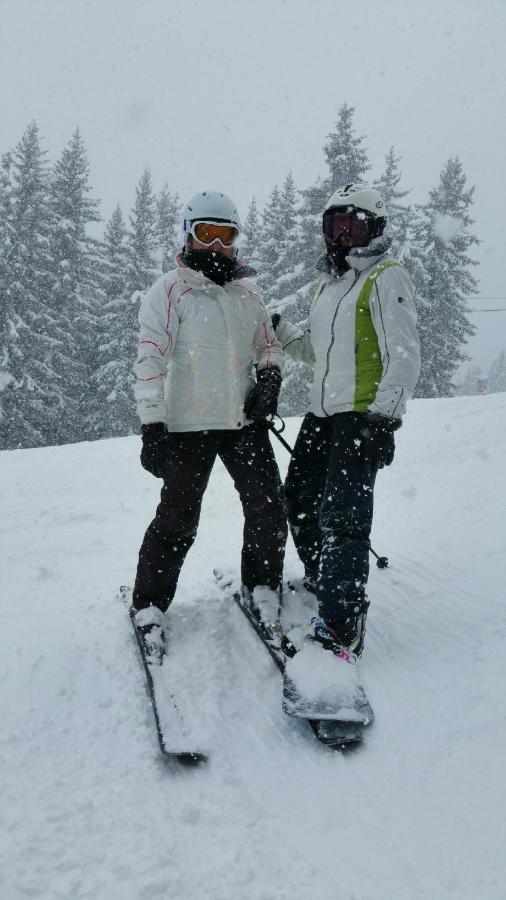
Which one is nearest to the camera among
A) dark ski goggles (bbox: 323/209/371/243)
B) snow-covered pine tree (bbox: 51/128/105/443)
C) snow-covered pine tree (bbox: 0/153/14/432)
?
dark ski goggles (bbox: 323/209/371/243)

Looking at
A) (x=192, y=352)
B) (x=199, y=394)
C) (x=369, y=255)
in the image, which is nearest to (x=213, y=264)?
(x=192, y=352)

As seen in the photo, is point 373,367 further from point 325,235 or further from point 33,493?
point 33,493

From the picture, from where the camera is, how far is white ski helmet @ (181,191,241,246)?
323 cm

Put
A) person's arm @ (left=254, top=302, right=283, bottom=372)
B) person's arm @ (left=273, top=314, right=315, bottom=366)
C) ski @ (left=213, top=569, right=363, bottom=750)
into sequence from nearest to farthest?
ski @ (left=213, top=569, right=363, bottom=750) → person's arm @ (left=254, top=302, right=283, bottom=372) → person's arm @ (left=273, top=314, right=315, bottom=366)

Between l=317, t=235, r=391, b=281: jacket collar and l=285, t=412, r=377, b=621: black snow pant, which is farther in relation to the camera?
l=317, t=235, r=391, b=281: jacket collar

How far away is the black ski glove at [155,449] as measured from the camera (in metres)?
3.02

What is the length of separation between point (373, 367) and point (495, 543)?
2.17 meters

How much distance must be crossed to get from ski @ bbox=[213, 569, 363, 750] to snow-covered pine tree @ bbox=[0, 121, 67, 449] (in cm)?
2235

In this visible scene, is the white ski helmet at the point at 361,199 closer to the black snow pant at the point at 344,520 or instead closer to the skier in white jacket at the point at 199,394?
the skier in white jacket at the point at 199,394

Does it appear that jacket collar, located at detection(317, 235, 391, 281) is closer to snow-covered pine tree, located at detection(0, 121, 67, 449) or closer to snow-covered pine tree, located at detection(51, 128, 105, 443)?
snow-covered pine tree, located at detection(0, 121, 67, 449)

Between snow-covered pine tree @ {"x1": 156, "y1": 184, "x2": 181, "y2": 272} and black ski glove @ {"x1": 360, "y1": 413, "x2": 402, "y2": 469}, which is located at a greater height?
snow-covered pine tree @ {"x1": 156, "y1": 184, "x2": 181, "y2": 272}

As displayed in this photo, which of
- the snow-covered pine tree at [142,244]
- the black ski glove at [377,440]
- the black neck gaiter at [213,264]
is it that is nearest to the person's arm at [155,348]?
the black neck gaiter at [213,264]

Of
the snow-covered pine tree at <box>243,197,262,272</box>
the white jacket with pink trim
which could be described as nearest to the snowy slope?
the white jacket with pink trim

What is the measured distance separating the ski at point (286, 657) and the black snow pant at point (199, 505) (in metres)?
0.26
